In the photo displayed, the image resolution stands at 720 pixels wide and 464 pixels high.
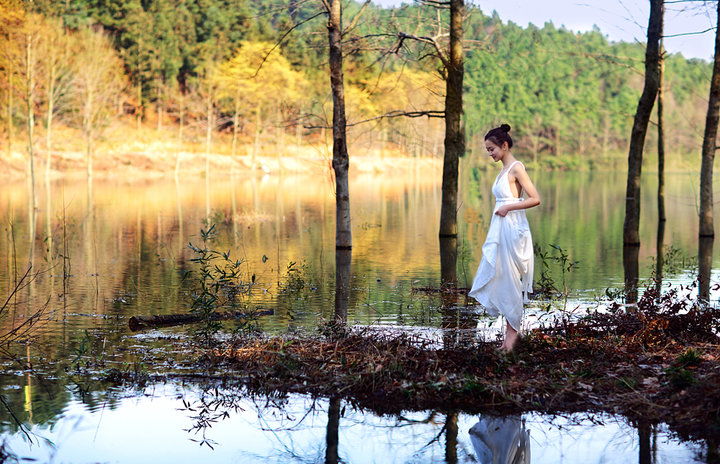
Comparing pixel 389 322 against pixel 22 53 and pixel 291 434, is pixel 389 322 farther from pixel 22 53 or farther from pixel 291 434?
pixel 22 53

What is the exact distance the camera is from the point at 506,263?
7.48 m

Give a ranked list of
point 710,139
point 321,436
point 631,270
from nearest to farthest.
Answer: point 321,436
point 631,270
point 710,139

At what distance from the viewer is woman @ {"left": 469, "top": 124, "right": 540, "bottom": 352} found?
745 cm

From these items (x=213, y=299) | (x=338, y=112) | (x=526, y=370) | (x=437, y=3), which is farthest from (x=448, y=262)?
(x=526, y=370)

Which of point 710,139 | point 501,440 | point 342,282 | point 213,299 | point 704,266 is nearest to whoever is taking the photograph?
point 501,440

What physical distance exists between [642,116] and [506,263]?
11711 mm

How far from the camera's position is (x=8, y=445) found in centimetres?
545

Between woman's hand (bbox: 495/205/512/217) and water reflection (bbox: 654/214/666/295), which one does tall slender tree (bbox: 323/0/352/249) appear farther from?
woman's hand (bbox: 495/205/512/217)

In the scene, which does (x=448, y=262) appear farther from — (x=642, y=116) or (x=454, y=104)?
(x=642, y=116)

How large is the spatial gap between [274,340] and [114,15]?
289 feet

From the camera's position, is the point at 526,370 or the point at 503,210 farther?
the point at 503,210

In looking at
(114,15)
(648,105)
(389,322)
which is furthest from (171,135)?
(389,322)

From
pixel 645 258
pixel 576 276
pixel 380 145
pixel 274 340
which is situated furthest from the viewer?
pixel 380 145

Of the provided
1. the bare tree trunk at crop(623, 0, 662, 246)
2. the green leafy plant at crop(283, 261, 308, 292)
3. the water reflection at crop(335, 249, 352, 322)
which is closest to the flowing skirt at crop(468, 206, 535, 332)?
the water reflection at crop(335, 249, 352, 322)
